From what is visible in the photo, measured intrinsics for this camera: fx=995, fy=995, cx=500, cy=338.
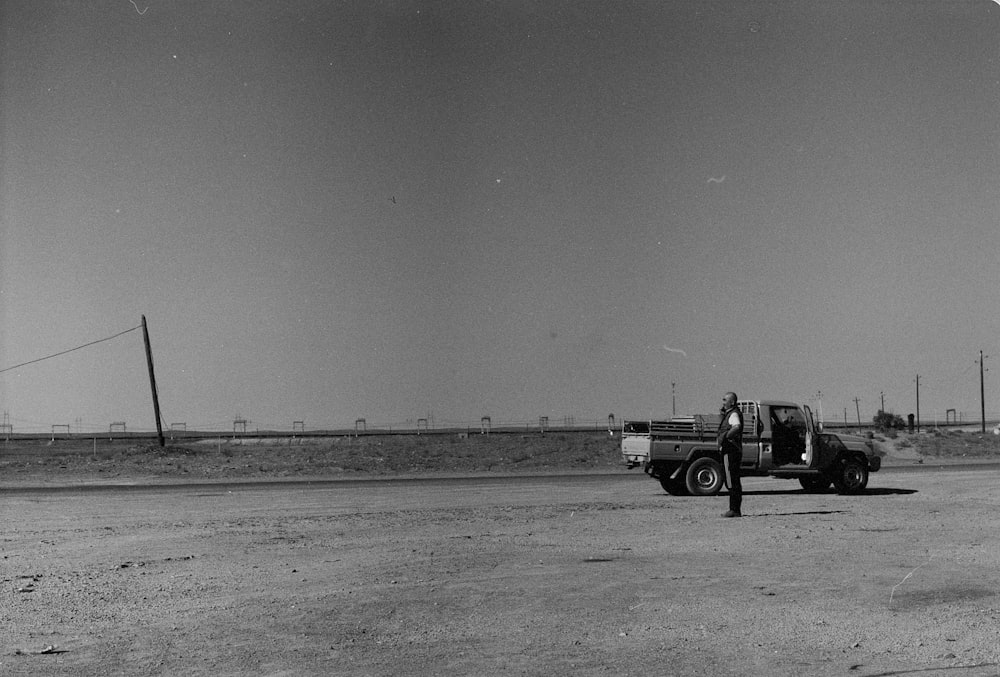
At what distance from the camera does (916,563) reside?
36.4 feet

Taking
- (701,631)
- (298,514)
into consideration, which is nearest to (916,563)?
(701,631)

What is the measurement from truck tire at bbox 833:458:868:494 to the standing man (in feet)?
20.1

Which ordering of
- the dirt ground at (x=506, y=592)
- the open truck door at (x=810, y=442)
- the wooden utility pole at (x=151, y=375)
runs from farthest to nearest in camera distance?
the wooden utility pole at (x=151, y=375) < the open truck door at (x=810, y=442) < the dirt ground at (x=506, y=592)

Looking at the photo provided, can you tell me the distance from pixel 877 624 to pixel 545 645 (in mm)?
2796

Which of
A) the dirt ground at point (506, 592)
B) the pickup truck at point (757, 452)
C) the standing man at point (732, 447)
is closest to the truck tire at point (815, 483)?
the pickup truck at point (757, 452)

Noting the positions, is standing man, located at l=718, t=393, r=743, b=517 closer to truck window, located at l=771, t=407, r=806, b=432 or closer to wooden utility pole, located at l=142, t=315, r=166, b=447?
truck window, located at l=771, t=407, r=806, b=432

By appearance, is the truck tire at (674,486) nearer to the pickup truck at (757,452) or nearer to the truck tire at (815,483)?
the pickup truck at (757,452)

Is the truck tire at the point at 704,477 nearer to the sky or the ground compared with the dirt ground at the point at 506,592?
nearer to the ground

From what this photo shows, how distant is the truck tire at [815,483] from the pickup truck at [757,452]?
0.04 meters

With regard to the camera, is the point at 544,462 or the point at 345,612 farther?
the point at 544,462

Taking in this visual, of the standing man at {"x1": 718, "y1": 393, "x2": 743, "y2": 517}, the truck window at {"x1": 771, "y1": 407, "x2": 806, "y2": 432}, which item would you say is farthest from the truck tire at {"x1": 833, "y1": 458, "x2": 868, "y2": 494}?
the standing man at {"x1": 718, "y1": 393, "x2": 743, "y2": 517}

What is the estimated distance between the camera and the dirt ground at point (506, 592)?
23.5 ft

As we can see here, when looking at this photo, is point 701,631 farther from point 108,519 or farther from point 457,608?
point 108,519

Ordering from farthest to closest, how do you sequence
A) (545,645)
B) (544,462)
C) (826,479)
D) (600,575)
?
(544,462)
(826,479)
(600,575)
(545,645)
